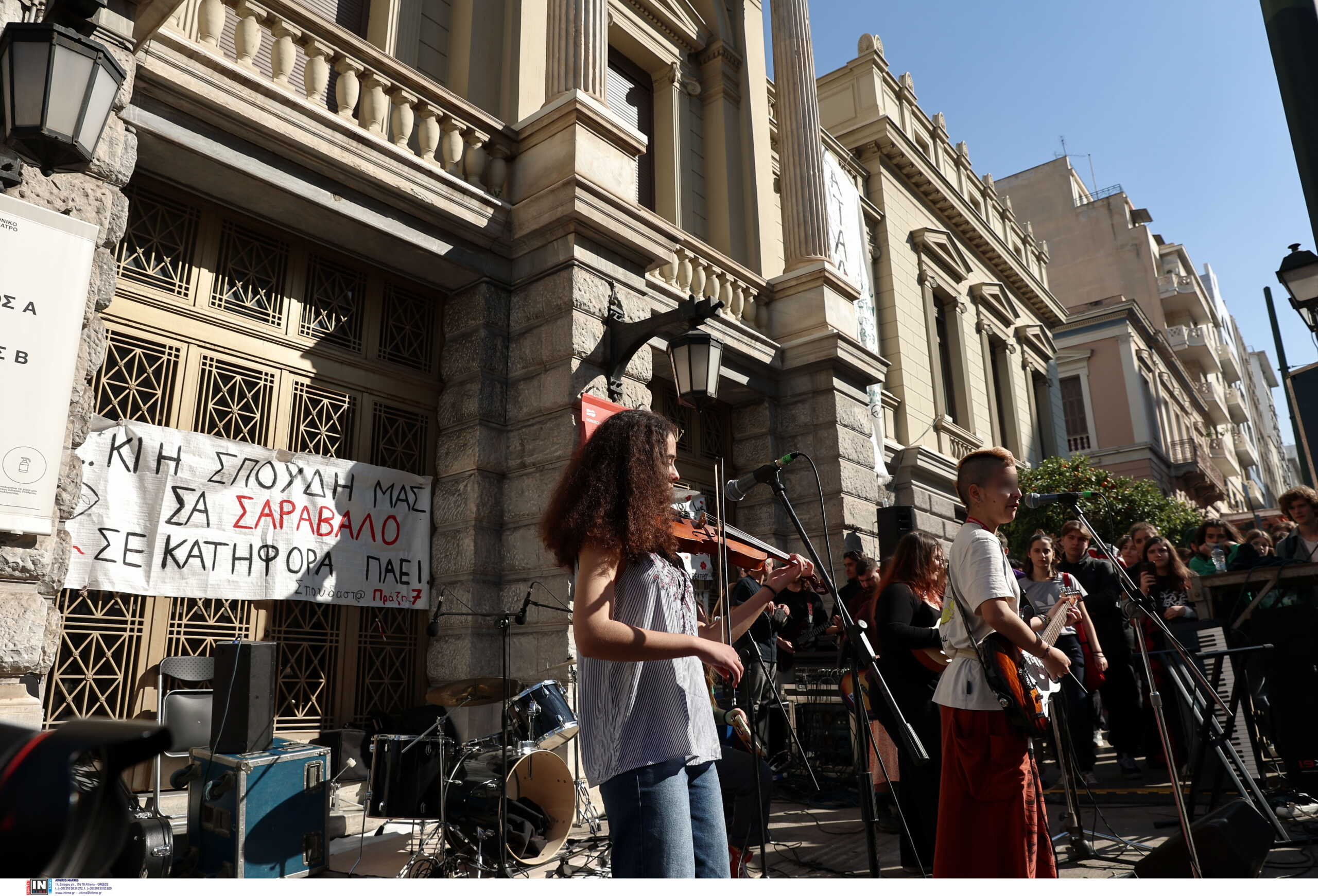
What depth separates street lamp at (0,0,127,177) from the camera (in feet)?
13.2

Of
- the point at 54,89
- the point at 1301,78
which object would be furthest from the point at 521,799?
the point at 1301,78

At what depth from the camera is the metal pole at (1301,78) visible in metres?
5.65

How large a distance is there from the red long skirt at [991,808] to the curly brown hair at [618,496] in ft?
5.33

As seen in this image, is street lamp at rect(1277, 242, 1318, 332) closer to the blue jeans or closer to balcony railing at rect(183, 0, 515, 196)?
balcony railing at rect(183, 0, 515, 196)

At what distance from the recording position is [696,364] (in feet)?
25.3

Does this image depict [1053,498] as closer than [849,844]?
Yes

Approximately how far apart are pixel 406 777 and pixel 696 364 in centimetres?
423

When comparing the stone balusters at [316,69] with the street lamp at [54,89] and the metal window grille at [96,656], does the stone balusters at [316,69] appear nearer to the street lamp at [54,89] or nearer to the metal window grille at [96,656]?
the street lamp at [54,89]

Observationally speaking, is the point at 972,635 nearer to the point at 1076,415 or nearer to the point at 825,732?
the point at 825,732

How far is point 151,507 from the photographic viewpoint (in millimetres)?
5984

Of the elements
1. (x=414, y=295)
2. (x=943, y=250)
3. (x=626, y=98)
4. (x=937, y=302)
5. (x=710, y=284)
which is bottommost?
(x=414, y=295)

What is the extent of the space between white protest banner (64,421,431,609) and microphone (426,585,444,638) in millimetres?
159

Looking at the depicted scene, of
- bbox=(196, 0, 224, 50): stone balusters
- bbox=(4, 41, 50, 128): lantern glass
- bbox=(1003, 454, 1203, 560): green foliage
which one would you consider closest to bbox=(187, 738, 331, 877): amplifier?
bbox=(4, 41, 50, 128): lantern glass
